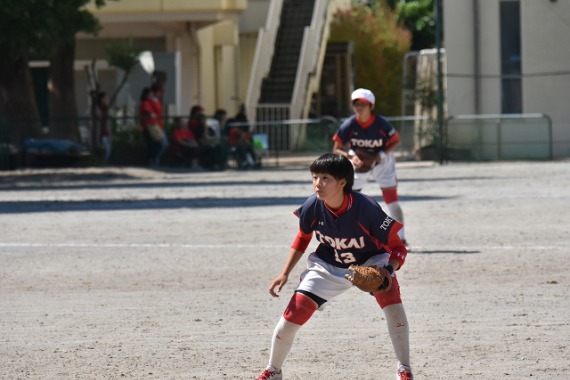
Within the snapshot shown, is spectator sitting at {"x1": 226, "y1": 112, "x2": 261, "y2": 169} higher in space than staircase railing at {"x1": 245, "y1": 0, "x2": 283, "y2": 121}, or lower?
lower

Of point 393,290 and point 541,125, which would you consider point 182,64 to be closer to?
point 541,125

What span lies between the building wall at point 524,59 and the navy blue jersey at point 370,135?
1796cm

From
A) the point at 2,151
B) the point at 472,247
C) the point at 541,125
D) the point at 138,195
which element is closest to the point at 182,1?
the point at 2,151

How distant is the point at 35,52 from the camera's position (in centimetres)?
2819

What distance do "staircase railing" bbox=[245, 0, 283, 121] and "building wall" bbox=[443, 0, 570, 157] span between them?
934 cm

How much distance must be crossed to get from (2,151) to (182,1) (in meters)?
7.58

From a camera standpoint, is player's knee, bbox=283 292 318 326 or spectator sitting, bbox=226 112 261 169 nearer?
player's knee, bbox=283 292 318 326

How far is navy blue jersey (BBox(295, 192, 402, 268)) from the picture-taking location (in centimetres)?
697

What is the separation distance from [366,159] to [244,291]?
3126mm

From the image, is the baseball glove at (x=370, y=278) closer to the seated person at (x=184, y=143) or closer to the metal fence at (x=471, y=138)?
the metal fence at (x=471, y=138)

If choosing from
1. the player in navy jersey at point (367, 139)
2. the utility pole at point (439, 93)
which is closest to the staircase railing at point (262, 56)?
the utility pole at point (439, 93)

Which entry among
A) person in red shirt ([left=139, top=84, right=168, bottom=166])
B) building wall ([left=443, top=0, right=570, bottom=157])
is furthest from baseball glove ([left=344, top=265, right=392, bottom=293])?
building wall ([left=443, top=0, right=570, bottom=157])

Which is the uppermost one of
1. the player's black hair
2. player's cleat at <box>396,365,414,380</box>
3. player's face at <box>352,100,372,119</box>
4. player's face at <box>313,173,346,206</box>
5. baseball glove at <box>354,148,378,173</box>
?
the player's black hair

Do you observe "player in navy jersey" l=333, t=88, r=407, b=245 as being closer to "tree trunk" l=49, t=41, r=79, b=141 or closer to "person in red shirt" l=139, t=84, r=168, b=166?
"person in red shirt" l=139, t=84, r=168, b=166
